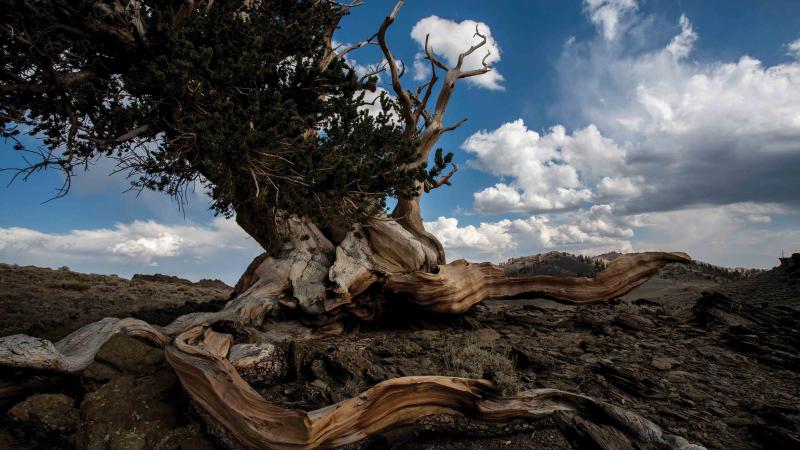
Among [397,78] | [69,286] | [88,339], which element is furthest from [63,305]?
[397,78]

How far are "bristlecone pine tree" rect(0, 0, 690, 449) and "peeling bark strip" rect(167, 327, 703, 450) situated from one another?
0.06 ft

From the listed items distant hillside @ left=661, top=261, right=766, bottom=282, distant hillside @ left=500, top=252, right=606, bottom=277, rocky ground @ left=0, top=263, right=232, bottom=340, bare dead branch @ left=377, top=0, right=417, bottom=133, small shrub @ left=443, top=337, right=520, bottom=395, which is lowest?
small shrub @ left=443, top=337, right=520, bottom=395

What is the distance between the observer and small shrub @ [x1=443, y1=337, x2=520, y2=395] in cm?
578

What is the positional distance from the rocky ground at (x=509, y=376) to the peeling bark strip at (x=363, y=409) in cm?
21

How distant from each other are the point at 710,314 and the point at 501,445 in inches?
337

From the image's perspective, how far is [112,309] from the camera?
1437 cm

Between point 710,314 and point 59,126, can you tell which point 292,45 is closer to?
point 59,126

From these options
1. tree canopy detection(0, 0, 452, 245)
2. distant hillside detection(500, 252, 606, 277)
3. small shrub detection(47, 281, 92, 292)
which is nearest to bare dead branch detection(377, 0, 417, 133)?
tree canopy detection(0, 0, 452, 245)

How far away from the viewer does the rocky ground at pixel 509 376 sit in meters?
4.90

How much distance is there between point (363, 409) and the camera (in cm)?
457

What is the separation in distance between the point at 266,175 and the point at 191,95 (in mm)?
1756

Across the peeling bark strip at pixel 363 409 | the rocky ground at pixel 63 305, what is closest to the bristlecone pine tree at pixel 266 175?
the peeling bark strip at pixel 363 409

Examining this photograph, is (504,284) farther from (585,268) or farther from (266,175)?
(585,268)

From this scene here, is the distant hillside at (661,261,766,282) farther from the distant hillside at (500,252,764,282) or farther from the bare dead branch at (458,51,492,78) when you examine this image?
the bare dead branch at (458,51,492,78)
